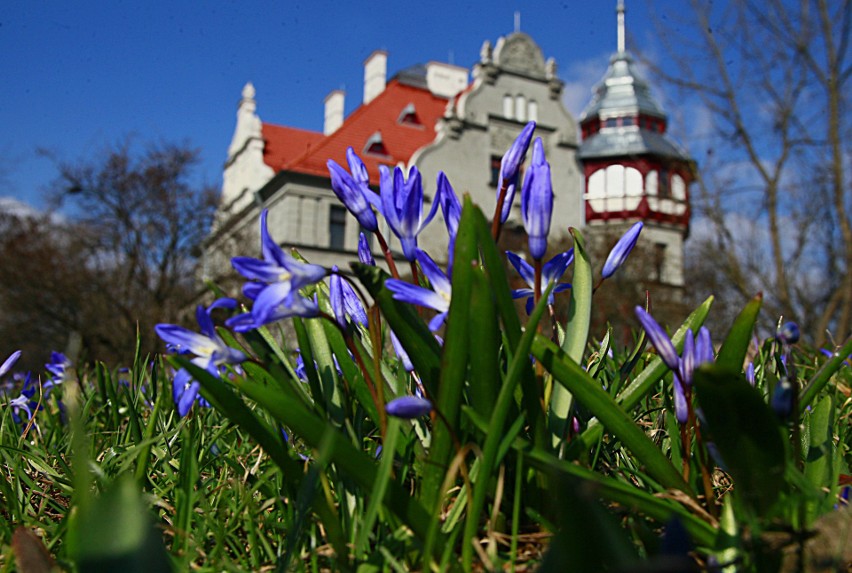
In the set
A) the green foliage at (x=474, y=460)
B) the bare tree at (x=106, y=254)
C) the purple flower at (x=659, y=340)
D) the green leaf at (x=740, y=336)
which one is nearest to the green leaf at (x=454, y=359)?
the green foliage at (x=474, y=460)

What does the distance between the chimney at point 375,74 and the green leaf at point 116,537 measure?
2929 cm

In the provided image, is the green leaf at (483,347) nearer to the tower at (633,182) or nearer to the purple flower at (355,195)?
the purple flower at (355,195)

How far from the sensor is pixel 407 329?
995 mm

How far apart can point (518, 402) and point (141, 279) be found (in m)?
20.9

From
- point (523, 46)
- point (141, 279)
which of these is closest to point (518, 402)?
point (141, 279)

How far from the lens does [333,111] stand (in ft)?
98.2

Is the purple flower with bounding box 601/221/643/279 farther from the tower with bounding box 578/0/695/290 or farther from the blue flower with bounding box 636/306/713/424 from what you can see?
the tower with bounding box 578/0/695/290

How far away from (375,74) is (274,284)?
29.5 meters

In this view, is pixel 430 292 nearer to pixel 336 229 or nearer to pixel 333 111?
pixel 336 229

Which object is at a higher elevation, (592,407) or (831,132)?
(831,132)

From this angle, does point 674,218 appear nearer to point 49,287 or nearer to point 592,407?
point 49,287

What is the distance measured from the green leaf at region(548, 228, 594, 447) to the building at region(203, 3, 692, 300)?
21374 mm

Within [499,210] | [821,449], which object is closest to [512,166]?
[499,210]

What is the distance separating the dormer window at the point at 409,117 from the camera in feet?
87.6
